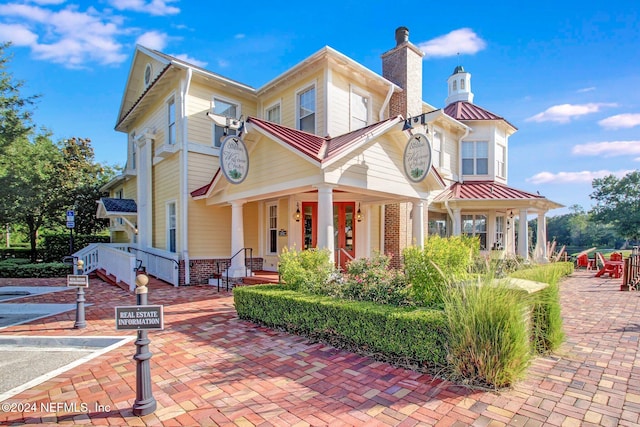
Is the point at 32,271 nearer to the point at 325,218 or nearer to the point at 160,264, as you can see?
the point at 160,264

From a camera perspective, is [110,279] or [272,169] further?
[110,279]

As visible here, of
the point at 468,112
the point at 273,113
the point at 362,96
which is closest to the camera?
the point at 362,96

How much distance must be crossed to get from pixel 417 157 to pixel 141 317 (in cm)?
758

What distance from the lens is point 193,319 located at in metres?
6.88

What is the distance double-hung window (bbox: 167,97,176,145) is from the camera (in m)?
12.6

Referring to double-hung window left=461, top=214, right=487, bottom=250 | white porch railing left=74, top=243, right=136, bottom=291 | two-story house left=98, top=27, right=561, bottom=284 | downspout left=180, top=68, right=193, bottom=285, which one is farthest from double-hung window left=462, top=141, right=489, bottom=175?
white porch railing left=74, top=243, right=136, bottom=291

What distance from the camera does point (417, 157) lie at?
891cm

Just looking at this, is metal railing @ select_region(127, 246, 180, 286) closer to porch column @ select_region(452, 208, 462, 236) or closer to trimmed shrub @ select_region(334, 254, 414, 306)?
trimmed shrub @ select_region(334, 254, 414, 306)

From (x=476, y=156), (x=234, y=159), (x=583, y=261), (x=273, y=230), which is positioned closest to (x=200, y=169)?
(x=273, y=230)

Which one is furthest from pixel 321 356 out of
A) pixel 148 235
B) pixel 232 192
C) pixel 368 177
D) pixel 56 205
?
pixel 56 205

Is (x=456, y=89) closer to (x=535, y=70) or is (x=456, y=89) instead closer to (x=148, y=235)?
(x=535, y=70)

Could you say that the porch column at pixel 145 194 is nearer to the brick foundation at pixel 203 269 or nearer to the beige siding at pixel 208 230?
the beige siding at pixel 208 230

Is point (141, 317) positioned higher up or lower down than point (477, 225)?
lower down

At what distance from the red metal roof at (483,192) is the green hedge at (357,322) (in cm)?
1084
